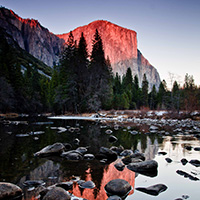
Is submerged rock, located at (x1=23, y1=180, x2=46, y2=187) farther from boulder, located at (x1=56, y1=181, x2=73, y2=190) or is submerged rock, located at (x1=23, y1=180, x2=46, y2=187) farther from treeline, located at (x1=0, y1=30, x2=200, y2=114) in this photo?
treeline, located at (x1=0, y1=30, x2=200, y2=114)

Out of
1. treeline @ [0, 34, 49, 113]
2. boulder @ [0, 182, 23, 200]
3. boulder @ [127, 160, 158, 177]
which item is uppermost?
treeline @ [0, 34, 49, 113]

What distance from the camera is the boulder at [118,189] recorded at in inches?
140

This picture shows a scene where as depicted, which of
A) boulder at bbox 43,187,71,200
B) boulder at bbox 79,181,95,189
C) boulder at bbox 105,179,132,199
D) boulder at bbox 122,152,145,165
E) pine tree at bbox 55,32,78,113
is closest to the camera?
boulder at bbox 43,187,71,200

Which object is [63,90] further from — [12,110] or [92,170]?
[92,170]

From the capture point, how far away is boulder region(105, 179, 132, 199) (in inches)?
140

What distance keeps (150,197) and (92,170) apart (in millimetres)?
1867

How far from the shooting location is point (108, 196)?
348 centimetres

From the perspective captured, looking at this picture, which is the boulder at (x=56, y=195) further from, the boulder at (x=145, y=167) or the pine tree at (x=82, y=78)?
the pine tree at (x=82, y=78)


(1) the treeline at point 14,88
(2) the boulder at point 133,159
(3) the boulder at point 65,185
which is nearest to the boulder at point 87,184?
(3) the boulder at point 65,185

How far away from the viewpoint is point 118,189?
358 cm

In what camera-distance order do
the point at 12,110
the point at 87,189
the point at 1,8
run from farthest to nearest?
the point at 1,8 < the point at 12,110 < the point at 87,189

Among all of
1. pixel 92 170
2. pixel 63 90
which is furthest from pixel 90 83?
pixel 92 170

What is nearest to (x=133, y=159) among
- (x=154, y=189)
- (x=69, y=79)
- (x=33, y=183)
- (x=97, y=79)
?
(x=154, y=189)

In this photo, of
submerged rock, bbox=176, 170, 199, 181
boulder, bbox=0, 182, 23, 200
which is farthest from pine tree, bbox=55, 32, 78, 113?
boulder, bbox=0, 182, 23, 200
